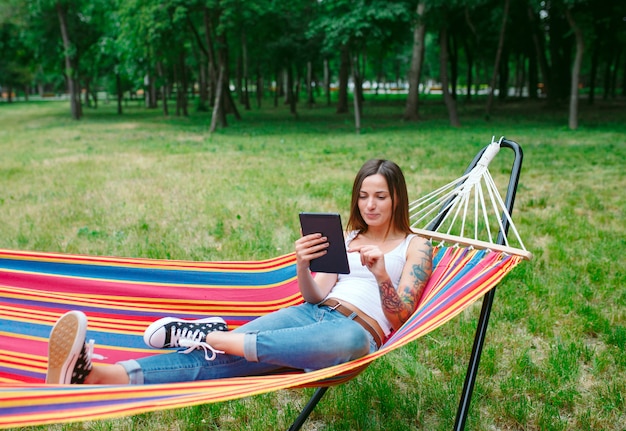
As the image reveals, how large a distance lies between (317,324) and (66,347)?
0.89 metres

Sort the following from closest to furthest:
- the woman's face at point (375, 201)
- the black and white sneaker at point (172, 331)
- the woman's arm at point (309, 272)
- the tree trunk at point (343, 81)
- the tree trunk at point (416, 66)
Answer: the woman's arm at point (309, 272)
the black and white sneaker at point (172, 331)
the woman's face at point (375, 201)
the tree trunk at point (416, 66)
the tree trunk at point (343, 81)

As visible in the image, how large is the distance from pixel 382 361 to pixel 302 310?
852 millimetres

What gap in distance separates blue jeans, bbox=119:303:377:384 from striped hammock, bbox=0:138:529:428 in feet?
0.35

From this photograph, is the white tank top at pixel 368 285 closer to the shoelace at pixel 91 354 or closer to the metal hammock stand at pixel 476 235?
the metal hammock stand at pixel 476 235

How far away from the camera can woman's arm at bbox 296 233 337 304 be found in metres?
2.23

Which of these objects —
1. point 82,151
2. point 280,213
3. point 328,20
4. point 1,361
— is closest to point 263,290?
point 1,361

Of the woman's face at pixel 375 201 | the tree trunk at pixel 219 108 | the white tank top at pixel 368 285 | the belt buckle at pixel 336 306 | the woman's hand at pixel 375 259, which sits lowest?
the belt buckle at pixel 336 306

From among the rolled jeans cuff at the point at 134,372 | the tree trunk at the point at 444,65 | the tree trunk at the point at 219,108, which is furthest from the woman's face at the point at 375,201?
the tree trunk at the point at 444,65

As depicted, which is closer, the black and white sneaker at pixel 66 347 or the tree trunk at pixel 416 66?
the black and white sneaker at pixel 66 347

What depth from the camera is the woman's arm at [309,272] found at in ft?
7.31

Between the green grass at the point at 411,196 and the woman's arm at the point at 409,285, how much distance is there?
59 cm

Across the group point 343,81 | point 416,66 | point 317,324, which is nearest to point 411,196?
point 317,324

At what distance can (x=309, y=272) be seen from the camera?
2.37m

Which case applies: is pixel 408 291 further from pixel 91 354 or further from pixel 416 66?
pixel 416 66
